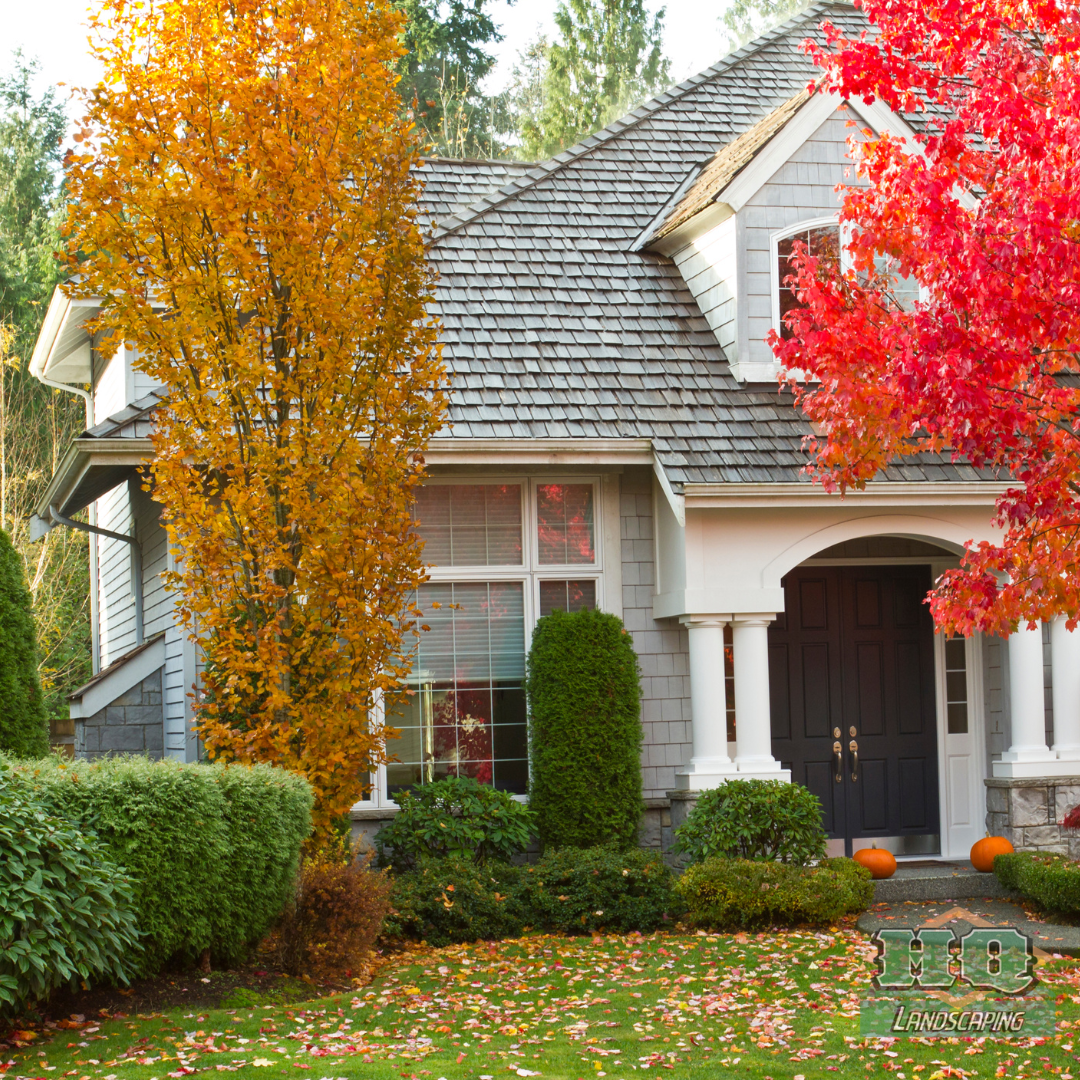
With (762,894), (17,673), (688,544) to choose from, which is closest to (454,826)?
(762,894)

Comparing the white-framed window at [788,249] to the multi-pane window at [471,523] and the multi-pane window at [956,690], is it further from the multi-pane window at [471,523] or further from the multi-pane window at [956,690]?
the multi-pane window at [956,690]

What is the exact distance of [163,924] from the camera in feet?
21.2

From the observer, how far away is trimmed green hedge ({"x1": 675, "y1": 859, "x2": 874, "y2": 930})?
28.5 ft

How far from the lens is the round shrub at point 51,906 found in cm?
562

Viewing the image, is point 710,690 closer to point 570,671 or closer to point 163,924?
point 570,671

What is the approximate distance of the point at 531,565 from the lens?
34.1 feet

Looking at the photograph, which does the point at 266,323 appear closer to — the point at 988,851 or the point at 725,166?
the point at 725,166

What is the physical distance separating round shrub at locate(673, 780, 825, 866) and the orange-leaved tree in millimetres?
2775

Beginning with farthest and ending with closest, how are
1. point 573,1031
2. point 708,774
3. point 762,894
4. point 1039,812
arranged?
point 1039,812 → point 708,774 → point 762,894 → point 573,1031

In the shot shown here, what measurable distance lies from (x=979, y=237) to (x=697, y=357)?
3.99 m

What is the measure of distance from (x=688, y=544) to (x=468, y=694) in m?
2.12

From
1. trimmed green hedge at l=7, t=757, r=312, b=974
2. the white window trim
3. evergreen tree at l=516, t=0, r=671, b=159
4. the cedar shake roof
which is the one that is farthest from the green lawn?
evergreen tree at l=516, t=0, r=671, b=159

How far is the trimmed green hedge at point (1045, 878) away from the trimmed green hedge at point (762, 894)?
128 cm

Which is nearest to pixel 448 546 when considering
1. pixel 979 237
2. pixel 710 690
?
pixel 710 690
